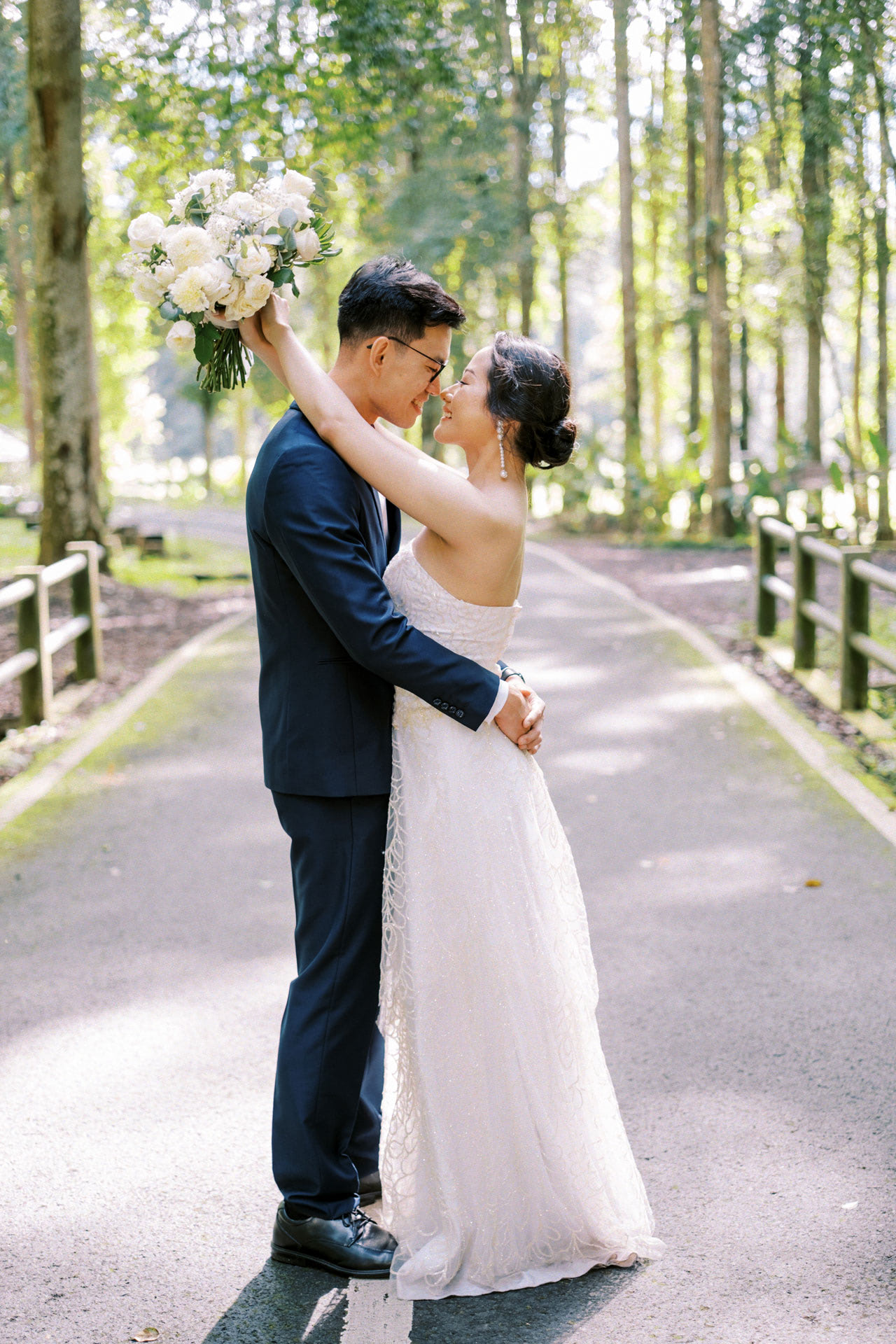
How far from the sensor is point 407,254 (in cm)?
2305

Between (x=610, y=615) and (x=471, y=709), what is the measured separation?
36.3ft

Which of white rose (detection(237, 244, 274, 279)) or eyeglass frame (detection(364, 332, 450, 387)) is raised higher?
white rose (detection(237, 244, 274, 279))

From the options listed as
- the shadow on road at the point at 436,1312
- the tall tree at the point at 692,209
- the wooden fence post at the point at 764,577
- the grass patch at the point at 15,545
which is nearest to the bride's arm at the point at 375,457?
the shadow on road at the point at 436,1312

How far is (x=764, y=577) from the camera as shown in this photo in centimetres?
1186

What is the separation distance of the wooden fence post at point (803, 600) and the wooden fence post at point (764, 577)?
129 cm

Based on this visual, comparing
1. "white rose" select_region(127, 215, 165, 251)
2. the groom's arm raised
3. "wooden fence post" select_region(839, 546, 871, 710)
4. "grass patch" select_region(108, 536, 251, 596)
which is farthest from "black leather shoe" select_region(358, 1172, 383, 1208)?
"grass patch" select_region(108, 536, 251, 596)

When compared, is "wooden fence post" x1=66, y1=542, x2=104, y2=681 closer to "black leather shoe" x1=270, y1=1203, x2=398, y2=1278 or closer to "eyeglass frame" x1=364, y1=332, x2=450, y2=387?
"eyeglass frame" x1=364, y1=332, x2=450, y2=387

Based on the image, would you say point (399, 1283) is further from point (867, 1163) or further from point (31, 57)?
point (31, 57)

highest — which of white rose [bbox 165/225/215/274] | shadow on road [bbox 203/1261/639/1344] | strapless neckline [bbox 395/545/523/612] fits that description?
white rose [bbox 165/225/215/274]

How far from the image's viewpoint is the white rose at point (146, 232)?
306 centimetres

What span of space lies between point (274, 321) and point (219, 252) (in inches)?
8.5

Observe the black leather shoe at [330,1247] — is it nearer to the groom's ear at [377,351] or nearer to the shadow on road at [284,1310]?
the shadow on road at [284,1310]

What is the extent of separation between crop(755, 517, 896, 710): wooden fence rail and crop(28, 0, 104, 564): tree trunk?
7.13 meters

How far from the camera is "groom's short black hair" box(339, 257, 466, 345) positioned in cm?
313
